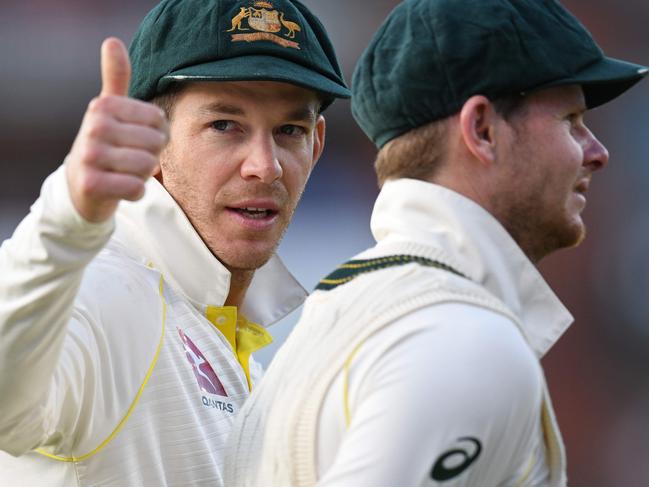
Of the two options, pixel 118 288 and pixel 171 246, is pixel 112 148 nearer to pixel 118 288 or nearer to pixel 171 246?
pixel 118 288

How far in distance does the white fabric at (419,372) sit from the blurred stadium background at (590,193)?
375 centimetres

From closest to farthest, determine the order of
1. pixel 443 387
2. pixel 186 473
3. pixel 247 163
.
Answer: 1. pixel 443 387
2. pixel 186 473
3. pixel 247 163

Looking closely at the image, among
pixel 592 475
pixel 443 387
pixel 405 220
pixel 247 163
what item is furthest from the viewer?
pixel 592 475

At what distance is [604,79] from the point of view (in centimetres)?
178

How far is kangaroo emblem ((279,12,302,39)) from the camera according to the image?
8.73ft

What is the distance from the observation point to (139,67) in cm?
267

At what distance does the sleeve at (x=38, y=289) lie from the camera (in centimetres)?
150

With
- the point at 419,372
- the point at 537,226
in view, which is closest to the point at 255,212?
the point at 537,226

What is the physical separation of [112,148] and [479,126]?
0.58 metres

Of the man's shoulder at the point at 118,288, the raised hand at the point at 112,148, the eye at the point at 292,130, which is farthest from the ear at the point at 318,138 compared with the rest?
the raised hand at the point at 112,148

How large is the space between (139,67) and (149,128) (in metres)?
1.24

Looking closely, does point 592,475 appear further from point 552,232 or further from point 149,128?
point 149,128

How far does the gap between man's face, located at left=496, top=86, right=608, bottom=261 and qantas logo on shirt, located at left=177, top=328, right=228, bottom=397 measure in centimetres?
78

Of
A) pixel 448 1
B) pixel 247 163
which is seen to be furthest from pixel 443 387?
pixel 247 163
